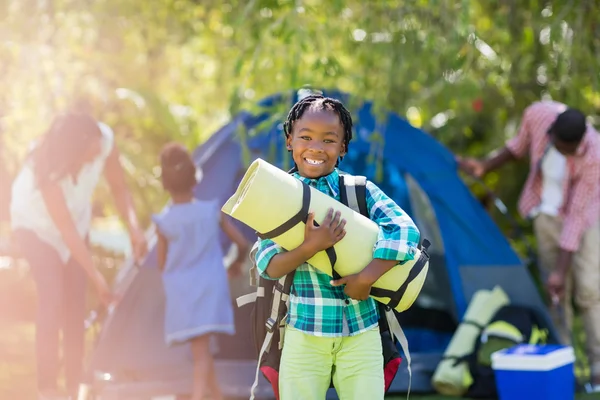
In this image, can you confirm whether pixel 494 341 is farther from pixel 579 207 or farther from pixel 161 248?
pixel 161 248

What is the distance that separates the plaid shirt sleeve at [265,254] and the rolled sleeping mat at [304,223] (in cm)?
4

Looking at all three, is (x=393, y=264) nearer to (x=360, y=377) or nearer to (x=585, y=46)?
(x=360, y=377)

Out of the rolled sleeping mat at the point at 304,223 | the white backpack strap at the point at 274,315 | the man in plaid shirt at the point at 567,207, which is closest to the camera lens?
the rolled sleeping mat at the point at 304,223

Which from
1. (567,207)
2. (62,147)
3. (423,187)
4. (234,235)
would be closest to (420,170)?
(423,187)

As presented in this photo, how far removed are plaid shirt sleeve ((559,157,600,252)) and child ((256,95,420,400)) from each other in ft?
8.22

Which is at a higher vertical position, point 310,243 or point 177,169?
point 177,169

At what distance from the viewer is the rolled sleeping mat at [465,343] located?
4.56 m

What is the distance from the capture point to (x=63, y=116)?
4.27 metres

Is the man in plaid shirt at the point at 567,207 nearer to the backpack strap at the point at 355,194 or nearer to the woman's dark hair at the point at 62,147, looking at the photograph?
the woman's dark hair at the point at 62,147

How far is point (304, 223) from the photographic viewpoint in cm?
245

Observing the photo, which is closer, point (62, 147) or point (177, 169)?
point (62, 147)

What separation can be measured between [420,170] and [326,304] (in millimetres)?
2648

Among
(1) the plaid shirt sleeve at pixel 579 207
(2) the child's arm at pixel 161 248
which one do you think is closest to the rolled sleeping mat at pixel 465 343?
(1) the plaid shirt sleeve at pixel 579 207

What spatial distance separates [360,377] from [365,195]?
51cm
